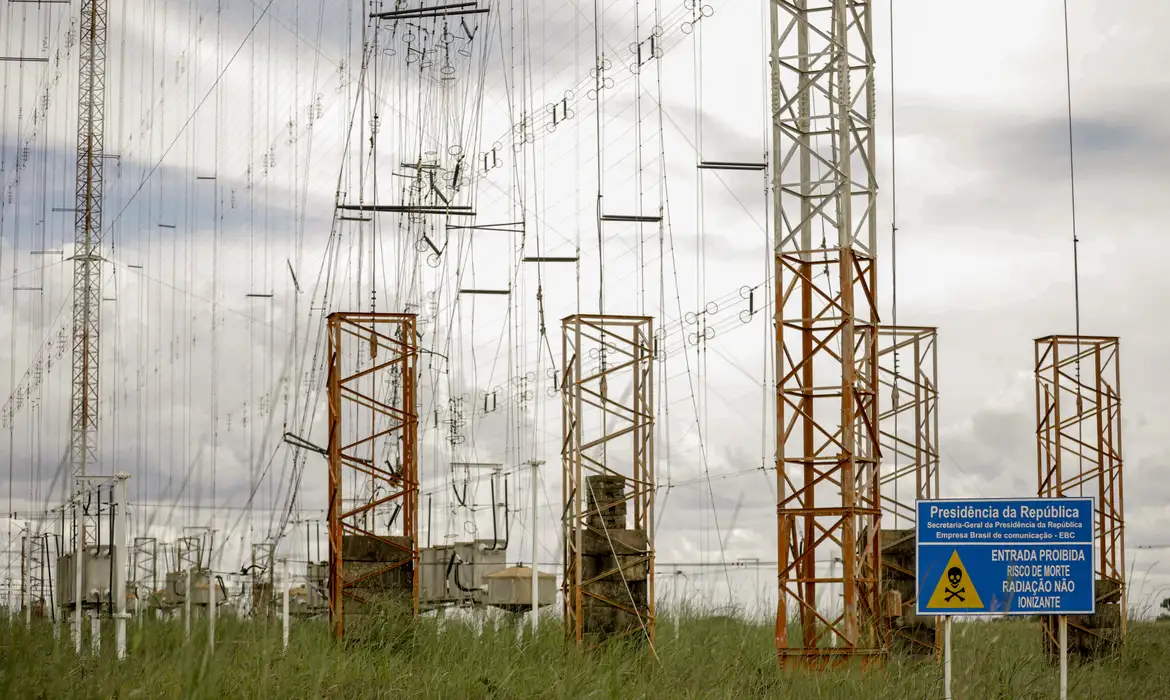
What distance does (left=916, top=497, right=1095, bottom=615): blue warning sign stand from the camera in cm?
1338

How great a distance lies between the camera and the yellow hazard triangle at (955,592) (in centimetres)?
1330

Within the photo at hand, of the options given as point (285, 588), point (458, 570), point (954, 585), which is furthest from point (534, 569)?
point (285, 588)

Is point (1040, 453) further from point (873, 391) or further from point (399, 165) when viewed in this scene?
point (399, 165)

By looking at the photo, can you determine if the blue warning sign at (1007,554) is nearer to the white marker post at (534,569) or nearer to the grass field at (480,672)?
the grass field at (480,672)

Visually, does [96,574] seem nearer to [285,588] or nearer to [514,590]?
[514,590]

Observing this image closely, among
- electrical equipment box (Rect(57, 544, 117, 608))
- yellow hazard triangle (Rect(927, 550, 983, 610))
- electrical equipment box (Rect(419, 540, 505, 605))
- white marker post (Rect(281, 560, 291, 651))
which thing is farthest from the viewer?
electrical equipment box (Rect(419, 540, 505, 605))

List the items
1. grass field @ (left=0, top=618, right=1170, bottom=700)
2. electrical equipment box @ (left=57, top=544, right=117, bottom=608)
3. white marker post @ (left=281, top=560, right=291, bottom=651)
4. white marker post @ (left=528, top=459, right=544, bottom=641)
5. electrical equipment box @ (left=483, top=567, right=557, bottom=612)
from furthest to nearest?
1. electrical equipment box @ (left=483, top=567, right=557, bottom=612)
2. white marker post @ (left=528, top=459, right=544, bottom=641)
3. electrical equipment box @ (left=57, top=544, right=117, bottom=608)
4. grass field @ (left=0, top=618, right=1170, bottom=700)
5. white marker post @ (left=281, top=560, right=291, bottom=651)

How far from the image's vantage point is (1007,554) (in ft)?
44.3

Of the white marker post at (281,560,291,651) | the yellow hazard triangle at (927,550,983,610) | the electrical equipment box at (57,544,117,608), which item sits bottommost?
the electrical equipment box at (57,544,117,608)

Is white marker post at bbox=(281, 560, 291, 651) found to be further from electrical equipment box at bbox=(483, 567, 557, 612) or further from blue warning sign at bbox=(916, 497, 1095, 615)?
electrical equipment box at bbox=(483, 567, 557, 612)

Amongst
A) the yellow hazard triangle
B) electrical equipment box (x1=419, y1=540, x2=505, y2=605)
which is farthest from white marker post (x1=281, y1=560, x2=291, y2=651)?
electrical equipment box (x1=419, y1=540, x2=505, y2=605)

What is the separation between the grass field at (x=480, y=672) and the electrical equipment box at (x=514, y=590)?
2.36m

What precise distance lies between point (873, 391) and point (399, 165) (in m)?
13.7

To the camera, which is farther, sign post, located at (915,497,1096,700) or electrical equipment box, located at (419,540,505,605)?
electrical equipment box, located at (419,540,505,605)
